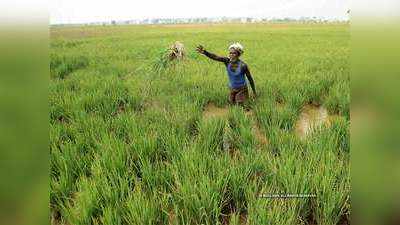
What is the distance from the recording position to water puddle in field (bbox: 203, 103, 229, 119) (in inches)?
84.6

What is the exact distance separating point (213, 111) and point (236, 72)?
22 centimetres

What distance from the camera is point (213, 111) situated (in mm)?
2178

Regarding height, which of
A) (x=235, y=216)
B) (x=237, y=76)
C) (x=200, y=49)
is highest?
(x=200, y=49)

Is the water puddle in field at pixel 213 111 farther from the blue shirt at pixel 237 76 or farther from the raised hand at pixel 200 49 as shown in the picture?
the raised hand at pixel 200 49

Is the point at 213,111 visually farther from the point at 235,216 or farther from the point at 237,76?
A: the point at 235,216

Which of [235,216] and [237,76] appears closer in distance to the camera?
[235,216]

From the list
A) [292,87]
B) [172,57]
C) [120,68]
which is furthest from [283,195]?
[120,68]

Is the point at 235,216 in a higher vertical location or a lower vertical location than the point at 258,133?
lower

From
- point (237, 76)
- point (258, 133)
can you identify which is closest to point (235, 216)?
point (258, 133)

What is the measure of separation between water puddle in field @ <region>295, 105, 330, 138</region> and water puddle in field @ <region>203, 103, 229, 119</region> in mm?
347

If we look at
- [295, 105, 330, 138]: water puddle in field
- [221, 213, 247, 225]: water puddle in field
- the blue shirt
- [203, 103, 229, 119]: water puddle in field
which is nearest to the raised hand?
the blue shirt
